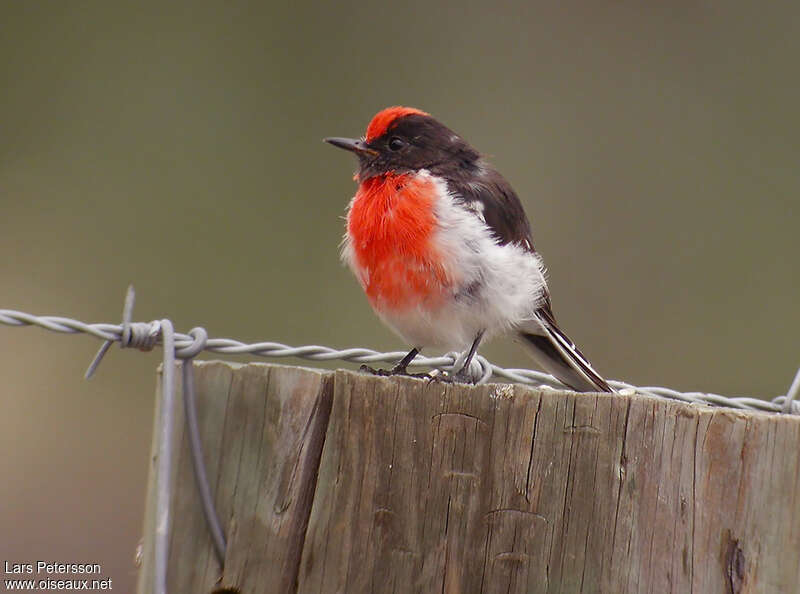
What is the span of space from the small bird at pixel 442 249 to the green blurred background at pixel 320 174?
13.3 ft

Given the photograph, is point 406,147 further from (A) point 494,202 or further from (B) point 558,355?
(B) point 558,355

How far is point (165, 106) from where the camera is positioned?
33.0 feet

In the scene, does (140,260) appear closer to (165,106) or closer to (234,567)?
(165,106)

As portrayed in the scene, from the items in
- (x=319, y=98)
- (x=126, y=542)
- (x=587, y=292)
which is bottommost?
(x=126, y=542)

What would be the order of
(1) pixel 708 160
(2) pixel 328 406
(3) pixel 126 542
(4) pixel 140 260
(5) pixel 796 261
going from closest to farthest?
(2) pixel 328 406 < (3) pixel 126 542 < (4) pixel 140 260 < (5) pixel 796 261 < (1) pixel 708 160

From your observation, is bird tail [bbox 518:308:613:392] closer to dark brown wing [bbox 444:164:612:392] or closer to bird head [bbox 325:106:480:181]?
dark brown wing [bbox 444:164:612:392]

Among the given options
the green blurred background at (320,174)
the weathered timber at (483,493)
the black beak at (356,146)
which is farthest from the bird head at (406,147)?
the green blurred background at (320,174)

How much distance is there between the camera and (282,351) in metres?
3.29

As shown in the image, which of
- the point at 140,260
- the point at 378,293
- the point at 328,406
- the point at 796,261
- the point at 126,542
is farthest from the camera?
the point at 796,261

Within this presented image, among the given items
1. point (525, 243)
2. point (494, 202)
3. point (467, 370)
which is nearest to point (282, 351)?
point (467, 370)

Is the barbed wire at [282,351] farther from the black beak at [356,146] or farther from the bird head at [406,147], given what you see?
the black beak at [356,146]

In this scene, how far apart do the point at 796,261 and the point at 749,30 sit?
260 cm

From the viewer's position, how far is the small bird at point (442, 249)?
4.12 m

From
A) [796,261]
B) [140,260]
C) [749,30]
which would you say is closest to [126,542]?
[140,260]
